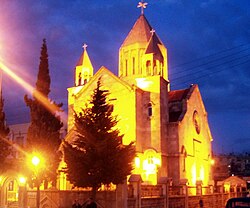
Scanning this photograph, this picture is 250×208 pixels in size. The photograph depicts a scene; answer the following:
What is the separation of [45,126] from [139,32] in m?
18.6

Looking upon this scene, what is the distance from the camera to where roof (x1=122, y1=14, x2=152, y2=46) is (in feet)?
132

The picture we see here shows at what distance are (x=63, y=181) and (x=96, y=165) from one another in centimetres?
1004

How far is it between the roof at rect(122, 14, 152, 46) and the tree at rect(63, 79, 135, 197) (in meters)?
18.5

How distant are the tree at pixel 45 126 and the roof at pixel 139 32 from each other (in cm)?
1493

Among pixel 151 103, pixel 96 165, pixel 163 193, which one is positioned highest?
pixel 151 103

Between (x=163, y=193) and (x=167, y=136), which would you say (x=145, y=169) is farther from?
(x=163, y=193)

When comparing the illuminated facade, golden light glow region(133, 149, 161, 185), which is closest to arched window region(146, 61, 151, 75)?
the illuminated facade

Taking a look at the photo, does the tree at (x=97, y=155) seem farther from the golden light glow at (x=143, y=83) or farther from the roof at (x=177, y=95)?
the roof at (x=177, y=95)

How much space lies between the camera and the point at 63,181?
3067 cm

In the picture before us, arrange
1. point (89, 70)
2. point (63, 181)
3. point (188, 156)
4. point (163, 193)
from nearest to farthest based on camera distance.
Answer: point (163, 193) → point (63, 181) → point (188, 156) → point (89, 70)

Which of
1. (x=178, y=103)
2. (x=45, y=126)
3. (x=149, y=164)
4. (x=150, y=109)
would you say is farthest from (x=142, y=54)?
(x=45, y=126)

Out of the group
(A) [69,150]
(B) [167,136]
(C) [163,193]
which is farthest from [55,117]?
(B) [167,136]

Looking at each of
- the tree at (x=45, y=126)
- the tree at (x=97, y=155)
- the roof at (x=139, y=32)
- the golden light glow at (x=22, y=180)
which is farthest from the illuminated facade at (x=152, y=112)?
the golden light glow at (x=22, y=180)

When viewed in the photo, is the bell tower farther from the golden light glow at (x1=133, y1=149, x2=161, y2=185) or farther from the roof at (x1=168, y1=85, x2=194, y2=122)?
the golden light glow at (x1=133, y1=149, x2=161, y2=185)
